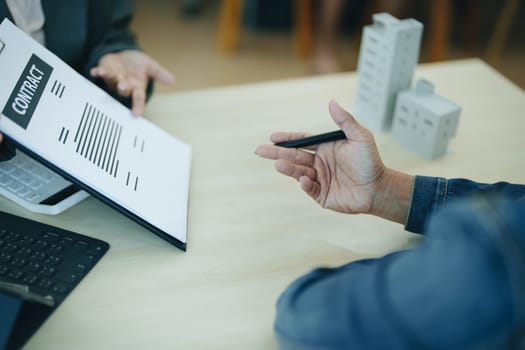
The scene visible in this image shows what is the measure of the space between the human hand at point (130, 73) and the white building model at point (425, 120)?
1.41 feet

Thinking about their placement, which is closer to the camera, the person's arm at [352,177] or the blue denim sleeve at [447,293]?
the blue denim sleeve at [447,293]

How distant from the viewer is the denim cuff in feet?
2.55

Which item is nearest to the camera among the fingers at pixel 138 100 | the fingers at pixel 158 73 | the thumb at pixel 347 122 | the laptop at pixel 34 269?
the laptop at pixel 34 269

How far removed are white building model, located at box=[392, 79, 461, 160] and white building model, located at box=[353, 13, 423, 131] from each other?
3cm

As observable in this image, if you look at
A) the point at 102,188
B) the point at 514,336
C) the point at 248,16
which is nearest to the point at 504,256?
the point at 514,336

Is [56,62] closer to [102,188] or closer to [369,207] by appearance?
[102,188]

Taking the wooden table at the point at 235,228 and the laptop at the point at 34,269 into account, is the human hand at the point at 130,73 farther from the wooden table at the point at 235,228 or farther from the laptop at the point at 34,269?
the laptop at the point at 34,269

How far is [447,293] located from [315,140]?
1.31ft

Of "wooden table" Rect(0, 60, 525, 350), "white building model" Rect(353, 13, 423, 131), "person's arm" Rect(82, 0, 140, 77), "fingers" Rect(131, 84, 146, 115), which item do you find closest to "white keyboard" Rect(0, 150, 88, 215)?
"wooden table" Rect(0, 60, 525, 350)

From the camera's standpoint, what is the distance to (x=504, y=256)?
1.42ft

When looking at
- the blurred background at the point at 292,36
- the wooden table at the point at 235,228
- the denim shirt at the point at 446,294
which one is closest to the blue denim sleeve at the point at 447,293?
the denim shirt at the point at 446,294

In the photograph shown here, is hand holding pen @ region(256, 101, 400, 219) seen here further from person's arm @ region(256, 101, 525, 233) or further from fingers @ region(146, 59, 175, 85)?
fingers @ region(146, 59, 175, 85)

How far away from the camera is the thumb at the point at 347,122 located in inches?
30.1

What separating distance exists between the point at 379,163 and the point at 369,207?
64mm
